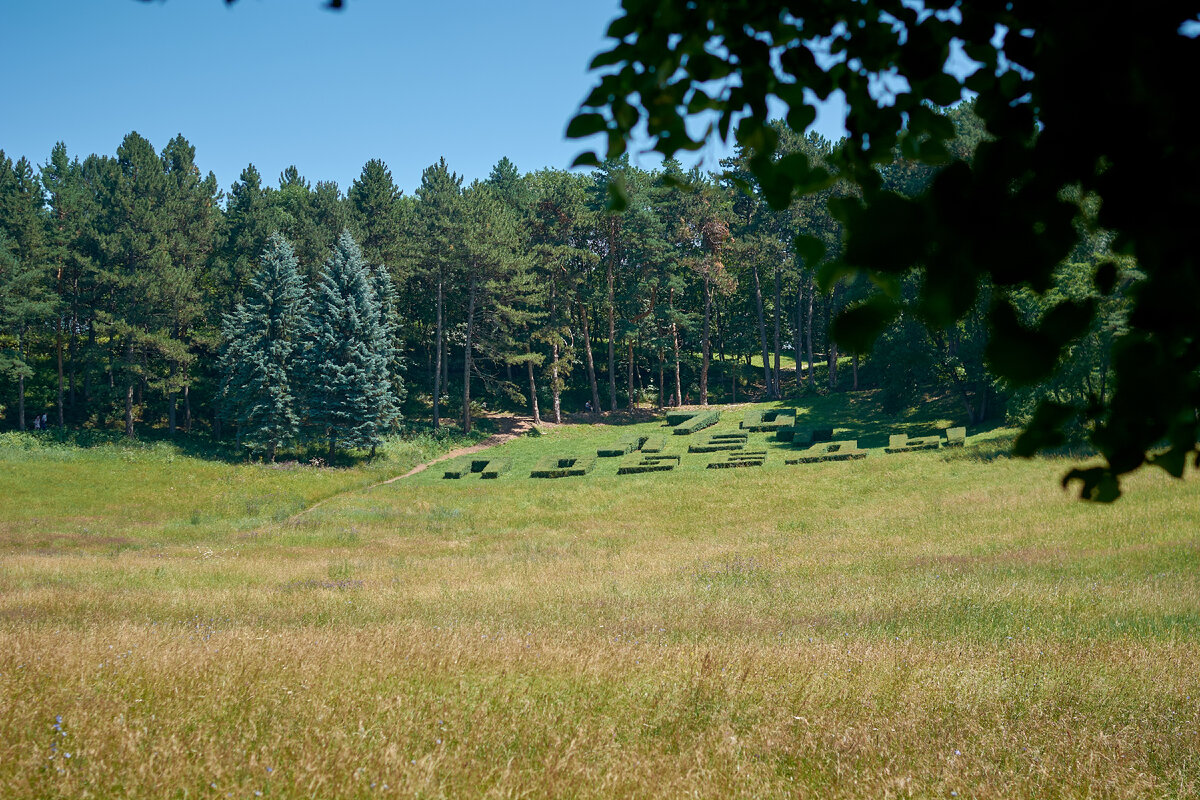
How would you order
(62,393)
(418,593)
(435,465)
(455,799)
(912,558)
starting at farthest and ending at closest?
(62,393) → (435,465) → (912,558) → (418,593) → (455,799)

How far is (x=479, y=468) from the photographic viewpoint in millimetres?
45781

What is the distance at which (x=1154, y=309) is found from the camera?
1664 millimetres

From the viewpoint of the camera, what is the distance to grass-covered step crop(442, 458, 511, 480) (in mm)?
44125

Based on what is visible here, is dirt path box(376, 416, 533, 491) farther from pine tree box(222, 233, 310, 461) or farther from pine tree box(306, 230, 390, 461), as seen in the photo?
pine tree box(222, 233, 310, 461)

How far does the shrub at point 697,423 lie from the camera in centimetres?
5359

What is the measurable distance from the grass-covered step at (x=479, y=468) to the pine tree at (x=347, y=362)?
20.7 feet

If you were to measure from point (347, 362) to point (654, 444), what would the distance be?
751 inches

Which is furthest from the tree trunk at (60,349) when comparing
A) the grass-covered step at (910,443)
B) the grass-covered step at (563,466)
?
the grass-covered step at (910,443)

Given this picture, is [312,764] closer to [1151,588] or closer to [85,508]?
[1151,588]

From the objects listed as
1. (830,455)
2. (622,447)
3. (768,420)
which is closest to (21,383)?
(622,447)

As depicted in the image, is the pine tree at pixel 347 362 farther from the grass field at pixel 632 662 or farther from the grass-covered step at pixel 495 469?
the grass field at pixel 632 662

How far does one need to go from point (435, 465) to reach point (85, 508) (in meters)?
18.7

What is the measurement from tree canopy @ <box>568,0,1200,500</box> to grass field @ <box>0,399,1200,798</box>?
3.96 meters

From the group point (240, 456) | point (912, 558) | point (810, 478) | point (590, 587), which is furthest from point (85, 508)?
point (912, 558)
